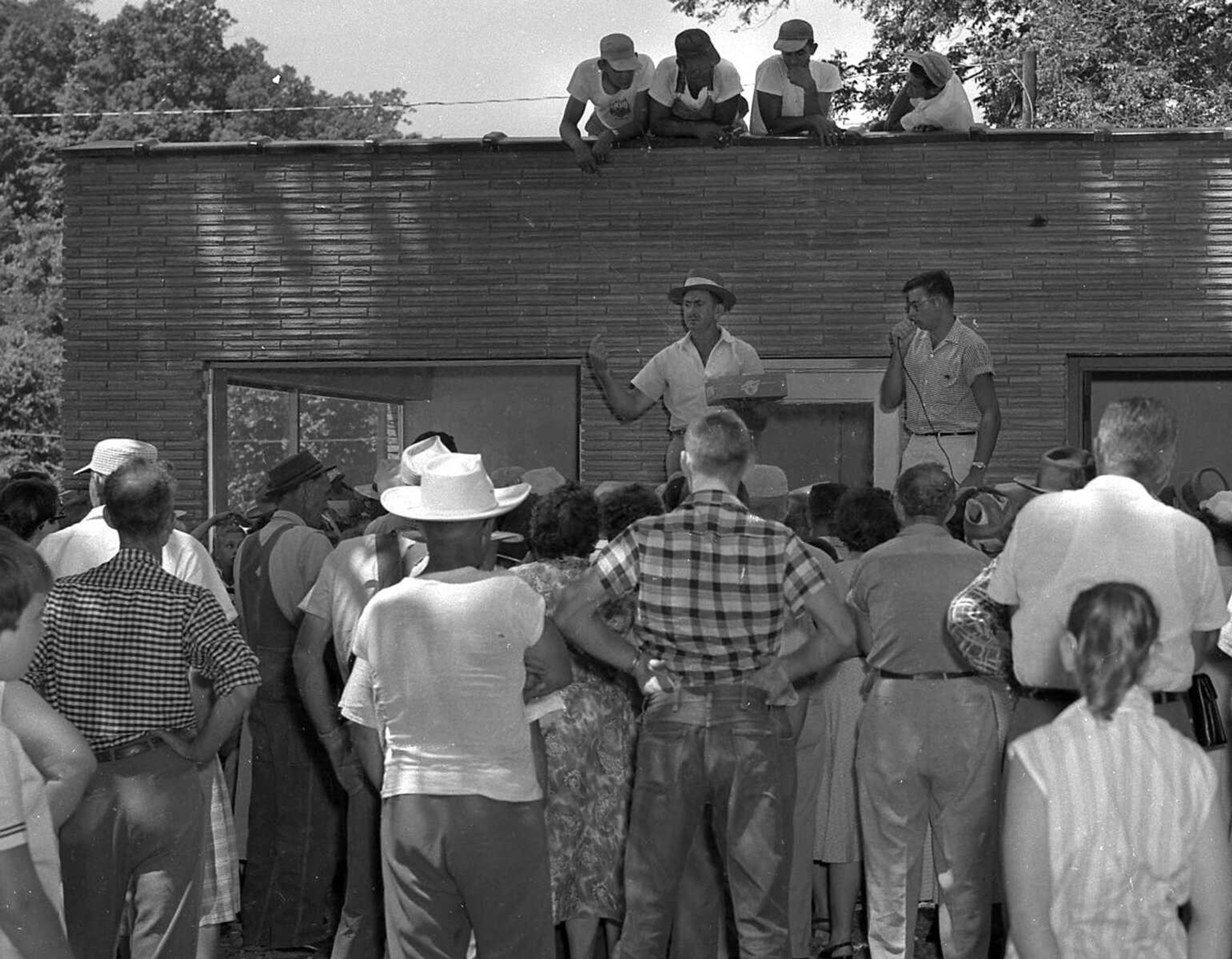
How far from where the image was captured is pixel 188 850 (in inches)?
219

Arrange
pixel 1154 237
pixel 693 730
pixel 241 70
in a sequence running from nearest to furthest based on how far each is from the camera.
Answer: pixel 693 730
pixel 1154 237
pixel 241 70

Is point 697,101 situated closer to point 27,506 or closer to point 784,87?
point 784,87

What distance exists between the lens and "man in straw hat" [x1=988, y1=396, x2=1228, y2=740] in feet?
17.7

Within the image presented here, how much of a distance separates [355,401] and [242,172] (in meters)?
5.25

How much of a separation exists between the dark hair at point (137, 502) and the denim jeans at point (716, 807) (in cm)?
174

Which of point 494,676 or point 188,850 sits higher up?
point 494,676

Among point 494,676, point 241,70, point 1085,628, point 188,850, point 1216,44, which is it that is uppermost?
point 241,70

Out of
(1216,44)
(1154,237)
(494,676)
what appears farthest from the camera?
(1216,44)

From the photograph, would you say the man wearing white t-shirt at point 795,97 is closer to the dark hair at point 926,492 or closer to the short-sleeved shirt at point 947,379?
the short-sleeved shirt at point 947,379

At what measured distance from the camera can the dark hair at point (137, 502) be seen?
574 cm

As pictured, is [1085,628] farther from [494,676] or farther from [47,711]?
[47,711]

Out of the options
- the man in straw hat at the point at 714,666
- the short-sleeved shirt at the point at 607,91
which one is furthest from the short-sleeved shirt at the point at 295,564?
the short-sleeved shirt at the point at 607,91

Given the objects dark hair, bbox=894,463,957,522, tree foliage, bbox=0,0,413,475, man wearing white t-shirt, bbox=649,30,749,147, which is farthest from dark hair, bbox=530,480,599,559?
tree foliage, bbox=0,0,413,475

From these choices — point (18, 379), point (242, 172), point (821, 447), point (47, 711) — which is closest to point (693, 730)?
point (47, 711)
